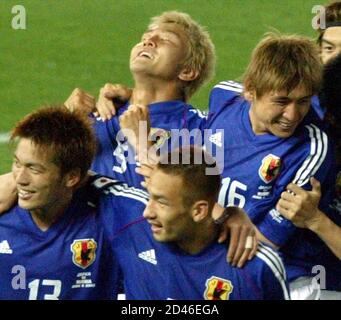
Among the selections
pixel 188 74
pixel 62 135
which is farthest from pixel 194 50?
pixel 62 135

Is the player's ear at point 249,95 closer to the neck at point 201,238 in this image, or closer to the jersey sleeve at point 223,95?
the jersey sleeve at point 223,95

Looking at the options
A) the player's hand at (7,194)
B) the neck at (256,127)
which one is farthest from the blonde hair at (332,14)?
the player's hand at (7,194)

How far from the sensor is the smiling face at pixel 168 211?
4812 mm

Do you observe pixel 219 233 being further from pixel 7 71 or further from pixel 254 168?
pixel 7 71

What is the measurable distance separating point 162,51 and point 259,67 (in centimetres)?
52

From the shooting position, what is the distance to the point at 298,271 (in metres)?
5.44

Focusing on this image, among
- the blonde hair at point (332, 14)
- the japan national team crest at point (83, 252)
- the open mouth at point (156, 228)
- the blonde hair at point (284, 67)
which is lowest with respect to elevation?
the japan national team crest at point (83, 252)

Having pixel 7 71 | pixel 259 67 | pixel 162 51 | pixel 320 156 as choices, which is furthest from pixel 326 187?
pixel 7 71

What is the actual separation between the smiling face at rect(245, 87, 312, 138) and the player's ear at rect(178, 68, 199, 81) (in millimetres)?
472

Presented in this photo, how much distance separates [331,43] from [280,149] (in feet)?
2.38

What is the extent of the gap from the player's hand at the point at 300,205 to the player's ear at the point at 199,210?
402 millimetres
